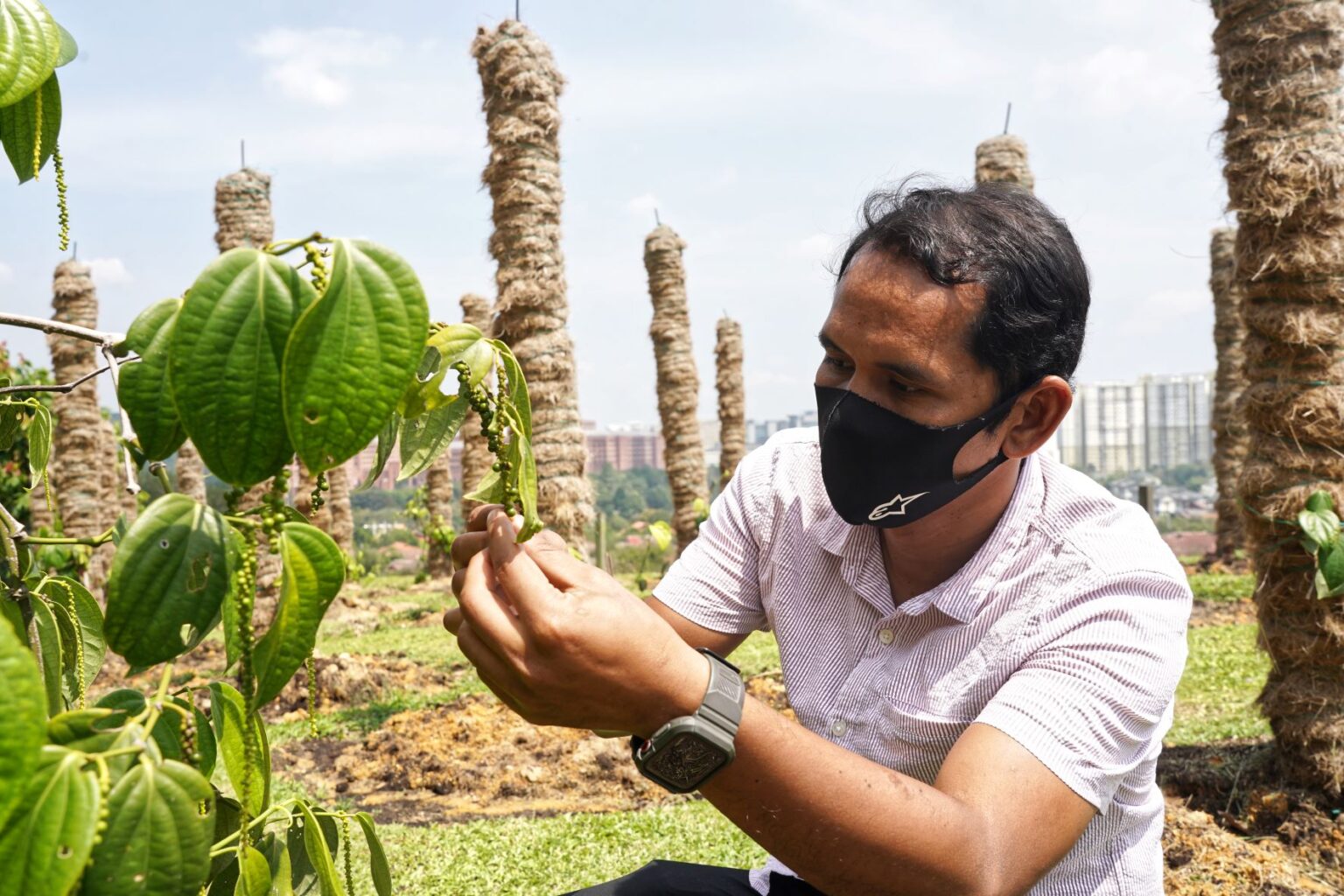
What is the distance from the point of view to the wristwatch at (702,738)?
3.66ft

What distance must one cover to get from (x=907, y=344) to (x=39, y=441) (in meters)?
1.21

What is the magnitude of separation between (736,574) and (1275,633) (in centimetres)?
278

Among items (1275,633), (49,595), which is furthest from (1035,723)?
(1275,633)

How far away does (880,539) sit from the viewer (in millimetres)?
1854

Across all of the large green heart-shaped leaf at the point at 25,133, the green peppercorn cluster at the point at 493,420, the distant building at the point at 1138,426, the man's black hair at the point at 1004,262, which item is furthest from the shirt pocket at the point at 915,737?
the distant building at the point at 1138,426

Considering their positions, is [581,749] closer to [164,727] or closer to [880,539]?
[880,539]

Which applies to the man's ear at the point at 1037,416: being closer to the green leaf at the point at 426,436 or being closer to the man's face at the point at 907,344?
the man's face at the point at 907,344

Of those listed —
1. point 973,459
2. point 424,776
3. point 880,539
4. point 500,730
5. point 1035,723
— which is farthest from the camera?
point 500,730

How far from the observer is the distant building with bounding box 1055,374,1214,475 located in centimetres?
4284

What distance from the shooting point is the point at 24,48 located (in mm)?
967

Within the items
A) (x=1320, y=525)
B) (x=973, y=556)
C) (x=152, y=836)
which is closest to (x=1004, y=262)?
(x=973, y=556)

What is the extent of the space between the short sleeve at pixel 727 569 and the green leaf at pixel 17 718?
1354 mm

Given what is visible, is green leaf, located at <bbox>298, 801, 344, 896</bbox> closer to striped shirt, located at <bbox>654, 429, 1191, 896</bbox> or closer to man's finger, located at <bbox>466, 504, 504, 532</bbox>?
man's finger, located at <bbox>466, 504, 504, 532</bbox>

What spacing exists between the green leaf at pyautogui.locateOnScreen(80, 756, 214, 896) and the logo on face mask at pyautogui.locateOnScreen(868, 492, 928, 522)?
117 centimetres
